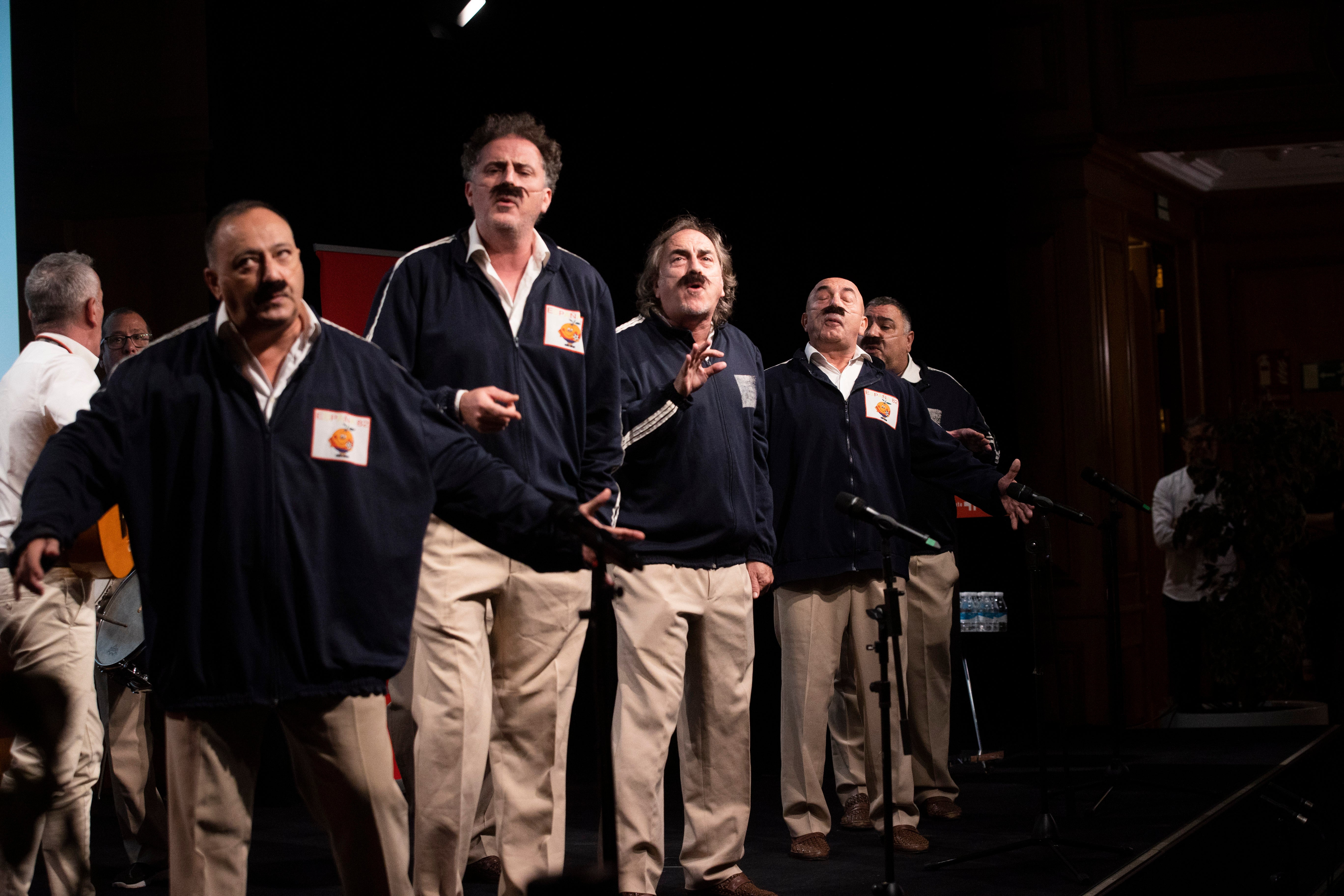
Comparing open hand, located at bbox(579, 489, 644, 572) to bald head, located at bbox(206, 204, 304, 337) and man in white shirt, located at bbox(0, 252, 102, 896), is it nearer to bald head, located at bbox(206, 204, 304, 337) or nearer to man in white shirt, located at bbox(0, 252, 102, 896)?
bald head, located at bbox(206, 204, 304, 337)

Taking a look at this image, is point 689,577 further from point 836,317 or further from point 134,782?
point 134,782

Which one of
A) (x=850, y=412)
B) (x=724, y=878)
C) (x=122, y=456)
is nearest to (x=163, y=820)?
(x=724, y=878)

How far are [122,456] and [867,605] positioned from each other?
2.43 meters

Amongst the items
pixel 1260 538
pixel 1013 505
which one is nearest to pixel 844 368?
pixel 1013 505

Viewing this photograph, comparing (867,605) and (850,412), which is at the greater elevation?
(850,412)

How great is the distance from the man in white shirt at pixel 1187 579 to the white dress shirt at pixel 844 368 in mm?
3700

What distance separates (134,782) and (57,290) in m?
1.37

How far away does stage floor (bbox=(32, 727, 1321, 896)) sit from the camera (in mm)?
3492

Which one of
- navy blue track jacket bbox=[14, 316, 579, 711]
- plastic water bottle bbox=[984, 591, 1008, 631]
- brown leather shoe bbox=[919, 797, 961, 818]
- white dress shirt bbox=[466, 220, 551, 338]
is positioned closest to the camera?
navy blue track jacket bbox=[14, 316, 579, 711]

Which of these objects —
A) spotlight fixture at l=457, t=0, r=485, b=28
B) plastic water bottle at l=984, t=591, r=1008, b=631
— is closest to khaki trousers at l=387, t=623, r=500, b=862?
spotlight fixture at l=457, t=0, r=485, b=28

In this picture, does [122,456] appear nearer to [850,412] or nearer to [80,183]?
[850,412]

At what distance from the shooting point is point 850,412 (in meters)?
3.98

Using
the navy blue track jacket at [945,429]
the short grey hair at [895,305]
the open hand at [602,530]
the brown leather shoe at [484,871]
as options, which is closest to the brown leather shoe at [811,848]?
the brown leather shoe at [484,871]

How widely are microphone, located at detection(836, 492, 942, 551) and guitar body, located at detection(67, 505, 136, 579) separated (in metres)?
1.65
